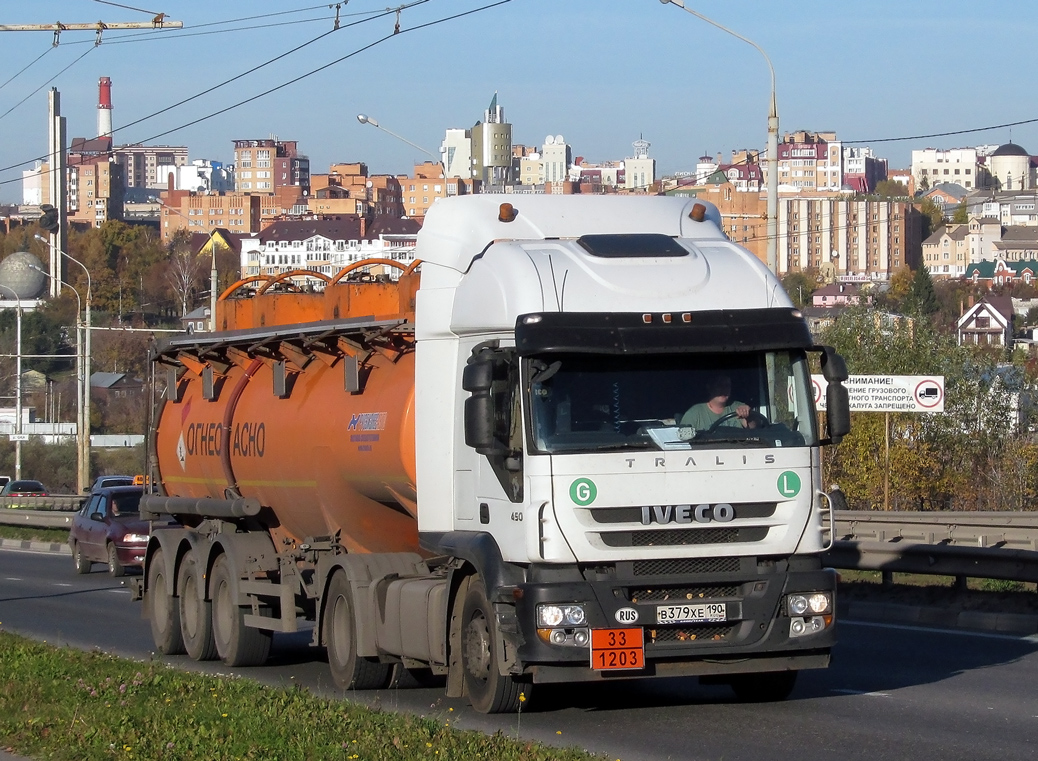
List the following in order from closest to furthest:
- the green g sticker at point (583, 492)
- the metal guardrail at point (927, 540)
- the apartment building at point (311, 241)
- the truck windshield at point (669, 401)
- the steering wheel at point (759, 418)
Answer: the green g sticker at point (583, 492) < the truck windshield at point (669, 401) < the steering wheel at point (759, 418) < the metal guardrail at point (927, 540) < the apartment building at point (311, 241)

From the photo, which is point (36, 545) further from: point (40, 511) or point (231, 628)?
point (231, 628)

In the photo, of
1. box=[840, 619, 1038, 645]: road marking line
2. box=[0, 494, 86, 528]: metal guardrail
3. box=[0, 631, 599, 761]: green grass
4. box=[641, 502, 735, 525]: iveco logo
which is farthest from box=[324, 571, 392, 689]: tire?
box=[0, 494, 86, 528]: metal guardrail

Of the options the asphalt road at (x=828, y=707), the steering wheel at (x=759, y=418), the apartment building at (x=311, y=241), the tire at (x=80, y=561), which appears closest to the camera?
the asphalt road at (x=828, y=707)

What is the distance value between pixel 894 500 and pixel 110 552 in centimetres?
2595

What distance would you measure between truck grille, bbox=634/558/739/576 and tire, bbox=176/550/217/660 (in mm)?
6110

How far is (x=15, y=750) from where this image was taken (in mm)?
8977

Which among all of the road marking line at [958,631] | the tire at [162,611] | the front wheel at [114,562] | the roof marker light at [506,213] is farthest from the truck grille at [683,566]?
the front wheel at [114,562]

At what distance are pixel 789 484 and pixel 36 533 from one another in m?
34.0

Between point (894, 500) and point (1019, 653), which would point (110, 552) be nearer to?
point (1019, 653)

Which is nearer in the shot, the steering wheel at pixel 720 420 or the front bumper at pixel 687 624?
the front bumper at pixel 687 624

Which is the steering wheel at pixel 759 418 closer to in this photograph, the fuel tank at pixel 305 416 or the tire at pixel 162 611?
the fuel tank at pixel 305 416

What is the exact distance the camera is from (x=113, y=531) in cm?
2628

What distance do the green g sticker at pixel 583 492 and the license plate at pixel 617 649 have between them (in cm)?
75

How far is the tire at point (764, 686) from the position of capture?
10.6 meters
